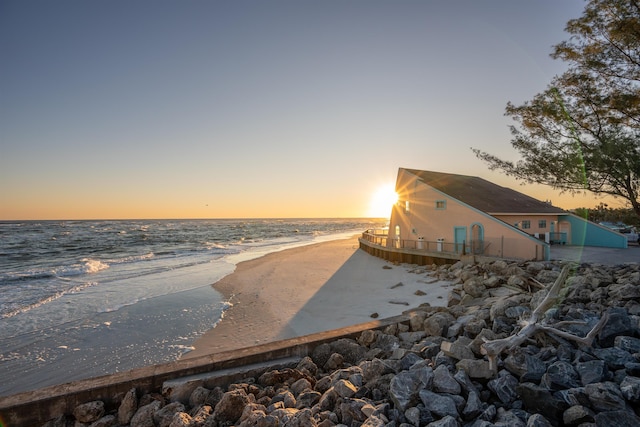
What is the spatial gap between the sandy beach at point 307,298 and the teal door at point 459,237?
7.99 ft

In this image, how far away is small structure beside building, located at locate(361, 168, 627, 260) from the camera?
1563 centimetres

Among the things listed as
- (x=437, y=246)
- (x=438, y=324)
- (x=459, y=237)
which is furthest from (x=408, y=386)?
(x=459, y=237)

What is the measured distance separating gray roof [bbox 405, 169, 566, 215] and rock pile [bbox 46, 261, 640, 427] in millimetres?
13539

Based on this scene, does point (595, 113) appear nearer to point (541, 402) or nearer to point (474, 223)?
point (541, 402)

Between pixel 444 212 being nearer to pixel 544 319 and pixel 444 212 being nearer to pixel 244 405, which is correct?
pixel 544 319

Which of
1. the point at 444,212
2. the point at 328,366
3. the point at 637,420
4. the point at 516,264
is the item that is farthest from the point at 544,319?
the point at 444,212

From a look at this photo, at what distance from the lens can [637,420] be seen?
2826 millimetres

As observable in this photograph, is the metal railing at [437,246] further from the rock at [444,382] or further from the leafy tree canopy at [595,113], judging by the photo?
the rock at [444,382]

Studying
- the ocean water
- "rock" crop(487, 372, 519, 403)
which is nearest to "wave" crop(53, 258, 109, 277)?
the ocean water

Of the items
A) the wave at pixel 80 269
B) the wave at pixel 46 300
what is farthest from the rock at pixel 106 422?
the wave at pixel 80 269

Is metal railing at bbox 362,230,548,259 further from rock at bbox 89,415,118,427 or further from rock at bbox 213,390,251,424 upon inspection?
rock at bbox 89,415,118,427

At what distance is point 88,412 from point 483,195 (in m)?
22.7

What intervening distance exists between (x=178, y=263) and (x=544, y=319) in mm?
23929

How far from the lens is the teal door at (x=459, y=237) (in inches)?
657
